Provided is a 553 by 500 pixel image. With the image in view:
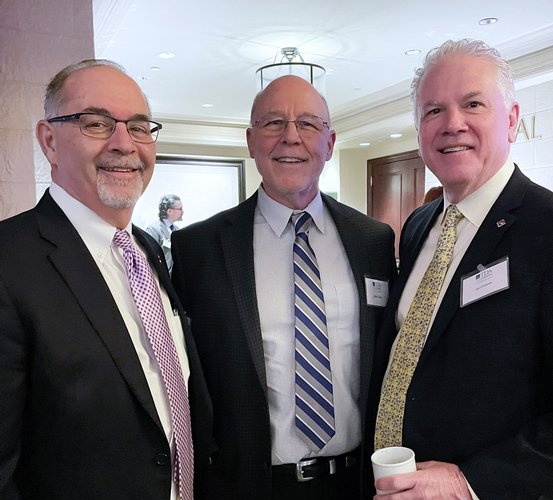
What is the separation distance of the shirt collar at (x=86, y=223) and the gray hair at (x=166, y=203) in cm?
745

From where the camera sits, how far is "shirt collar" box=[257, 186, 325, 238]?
1669mm

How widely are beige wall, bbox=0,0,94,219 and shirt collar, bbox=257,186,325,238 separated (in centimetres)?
102

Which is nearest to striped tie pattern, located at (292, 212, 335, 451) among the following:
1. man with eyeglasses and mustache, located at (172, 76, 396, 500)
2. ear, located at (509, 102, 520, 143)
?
man with eyeglasses and mustache, located at (172, 76, 396, 500)

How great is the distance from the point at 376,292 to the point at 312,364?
33 cm

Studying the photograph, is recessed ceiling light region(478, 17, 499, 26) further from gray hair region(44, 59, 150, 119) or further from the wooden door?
gray hair region(44, 59, 150, 119)

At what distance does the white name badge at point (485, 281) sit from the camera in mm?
1160

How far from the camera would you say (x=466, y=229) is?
137 centimetres

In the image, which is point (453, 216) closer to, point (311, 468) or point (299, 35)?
point (311, 468)

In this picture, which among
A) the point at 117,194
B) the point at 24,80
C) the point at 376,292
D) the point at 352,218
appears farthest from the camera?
the point at 24,80

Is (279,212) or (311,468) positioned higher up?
(279,212)

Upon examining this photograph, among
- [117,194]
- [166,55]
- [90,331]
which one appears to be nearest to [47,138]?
[117,194]

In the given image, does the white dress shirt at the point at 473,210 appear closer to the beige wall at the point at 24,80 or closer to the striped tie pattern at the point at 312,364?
the striped tie pattern at the point at 312,364

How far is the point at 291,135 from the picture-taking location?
1.67m

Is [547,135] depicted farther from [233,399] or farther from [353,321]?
[233,399]
